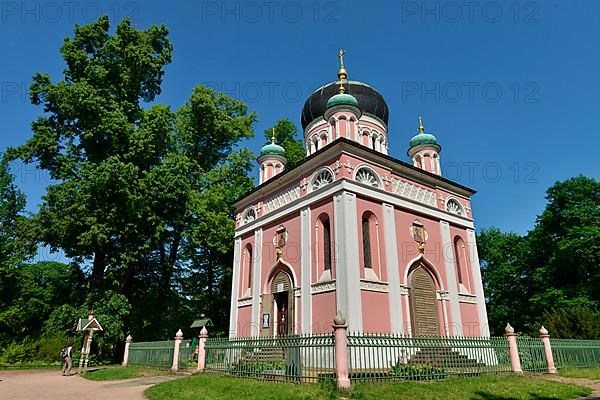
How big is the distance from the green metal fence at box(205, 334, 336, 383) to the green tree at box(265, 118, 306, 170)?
15258mm

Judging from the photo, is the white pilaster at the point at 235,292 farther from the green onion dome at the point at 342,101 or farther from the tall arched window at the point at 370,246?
the green onion dome at the point at 342,101

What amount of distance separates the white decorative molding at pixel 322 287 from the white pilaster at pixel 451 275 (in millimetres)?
5397

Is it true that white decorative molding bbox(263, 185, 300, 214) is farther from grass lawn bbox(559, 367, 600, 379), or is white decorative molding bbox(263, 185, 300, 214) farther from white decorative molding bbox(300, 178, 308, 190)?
grass lawn bbox(559, 367, 600, 379)

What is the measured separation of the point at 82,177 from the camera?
20.1 m

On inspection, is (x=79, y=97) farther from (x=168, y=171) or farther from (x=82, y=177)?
(x=168, y=171)

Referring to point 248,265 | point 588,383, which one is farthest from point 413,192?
point 588,383

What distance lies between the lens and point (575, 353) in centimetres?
1496

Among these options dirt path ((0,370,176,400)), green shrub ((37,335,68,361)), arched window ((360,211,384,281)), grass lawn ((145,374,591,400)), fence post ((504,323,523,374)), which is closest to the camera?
grass lawn ((145,374,591,400))

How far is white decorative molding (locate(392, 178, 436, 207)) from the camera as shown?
646 inches

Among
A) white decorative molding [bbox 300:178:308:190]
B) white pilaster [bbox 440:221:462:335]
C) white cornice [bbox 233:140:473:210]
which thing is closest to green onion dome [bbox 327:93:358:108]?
white cornice [bbox 233:140:473:210]

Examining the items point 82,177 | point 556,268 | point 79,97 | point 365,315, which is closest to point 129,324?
point 82,177

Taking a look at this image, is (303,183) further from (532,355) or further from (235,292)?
(532,355)

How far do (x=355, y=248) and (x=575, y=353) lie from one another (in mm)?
9489

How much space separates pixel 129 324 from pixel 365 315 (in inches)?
559
